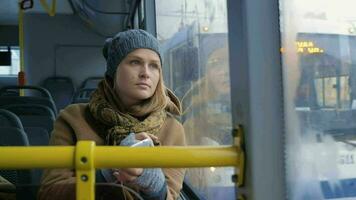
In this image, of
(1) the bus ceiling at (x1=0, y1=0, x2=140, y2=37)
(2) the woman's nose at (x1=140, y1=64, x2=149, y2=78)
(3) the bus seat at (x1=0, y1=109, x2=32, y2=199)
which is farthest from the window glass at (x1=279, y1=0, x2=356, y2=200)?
(1) the bus ceiling at (x1=0, y1=0, x2=140, y2=37)

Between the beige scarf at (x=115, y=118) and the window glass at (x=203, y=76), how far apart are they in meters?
0.27

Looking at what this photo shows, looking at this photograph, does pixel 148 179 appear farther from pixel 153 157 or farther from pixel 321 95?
pixel 321 95

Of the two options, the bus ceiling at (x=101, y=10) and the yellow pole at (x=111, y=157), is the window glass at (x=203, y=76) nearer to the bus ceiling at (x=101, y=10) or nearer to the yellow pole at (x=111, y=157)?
the yellow pole at (x=111, y=157)

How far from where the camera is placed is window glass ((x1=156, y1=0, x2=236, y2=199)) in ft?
5.10

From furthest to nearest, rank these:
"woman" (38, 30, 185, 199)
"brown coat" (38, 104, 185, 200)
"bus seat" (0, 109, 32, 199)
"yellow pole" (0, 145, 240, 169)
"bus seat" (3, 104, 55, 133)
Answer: "bus seat" (3, 104, 55, 133) → "bus seat" (0, 109, 32, 199) → "woman" (38, 30, 185, 199) → "brown coat" (38, 104, 185, 200) → "yellow pole" (0, 145, 240, 169)

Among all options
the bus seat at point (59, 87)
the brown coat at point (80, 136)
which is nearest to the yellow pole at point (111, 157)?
the brown coat at point (80, 136)

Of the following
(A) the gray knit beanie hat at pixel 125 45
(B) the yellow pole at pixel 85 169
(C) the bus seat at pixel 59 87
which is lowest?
(B) the yellow pole at pixel 85 169

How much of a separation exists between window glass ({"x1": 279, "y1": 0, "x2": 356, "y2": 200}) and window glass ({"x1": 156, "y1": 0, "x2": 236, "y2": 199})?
51cm

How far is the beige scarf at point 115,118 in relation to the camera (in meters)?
1.08

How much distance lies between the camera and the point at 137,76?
44.1 inches

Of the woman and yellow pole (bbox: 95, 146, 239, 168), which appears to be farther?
the woman

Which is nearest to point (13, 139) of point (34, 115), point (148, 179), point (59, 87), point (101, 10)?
point (148, 179)

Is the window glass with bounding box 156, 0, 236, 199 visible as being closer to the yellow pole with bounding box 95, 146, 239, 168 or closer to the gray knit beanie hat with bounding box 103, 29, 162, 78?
the gray knit beanie hat with bounding box 103, 29, 162, 78

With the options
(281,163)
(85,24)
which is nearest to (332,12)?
(281,163)
